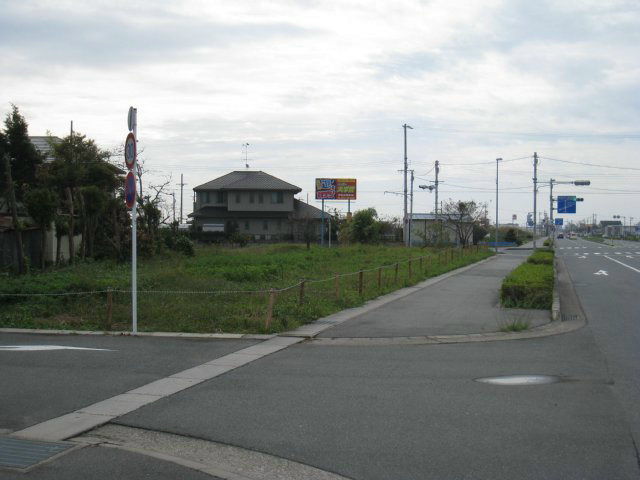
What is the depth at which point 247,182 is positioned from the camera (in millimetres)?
65438

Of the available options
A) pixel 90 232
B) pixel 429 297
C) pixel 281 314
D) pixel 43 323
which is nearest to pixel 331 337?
pixel 281 314

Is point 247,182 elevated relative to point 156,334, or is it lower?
elevated

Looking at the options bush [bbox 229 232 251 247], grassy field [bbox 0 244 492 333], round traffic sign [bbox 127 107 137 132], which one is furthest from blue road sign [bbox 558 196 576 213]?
round traffic sign [bbox 127 107 137 132]

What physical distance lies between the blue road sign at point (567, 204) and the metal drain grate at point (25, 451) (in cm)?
6632

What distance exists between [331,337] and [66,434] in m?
6.78

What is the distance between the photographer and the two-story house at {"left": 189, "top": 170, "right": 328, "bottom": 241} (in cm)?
6462

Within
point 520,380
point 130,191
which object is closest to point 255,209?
point 130,191

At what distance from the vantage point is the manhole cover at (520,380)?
8458 millimetres

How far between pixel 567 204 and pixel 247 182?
31929 mm

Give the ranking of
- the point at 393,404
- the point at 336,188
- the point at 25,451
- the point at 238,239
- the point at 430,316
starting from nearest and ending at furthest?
the point at 25,451 → the point at 393,404 → the point at 430,316 → the point at 238,239 → the point at 336,188

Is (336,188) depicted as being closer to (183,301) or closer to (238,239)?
(238,239)

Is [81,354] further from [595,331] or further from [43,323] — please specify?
[595,331]

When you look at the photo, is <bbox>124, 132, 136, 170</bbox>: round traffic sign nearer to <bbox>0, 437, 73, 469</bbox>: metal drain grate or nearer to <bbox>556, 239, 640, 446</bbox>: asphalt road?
<bbox>0, 437, 73, 469</bbox>: metal drain grate

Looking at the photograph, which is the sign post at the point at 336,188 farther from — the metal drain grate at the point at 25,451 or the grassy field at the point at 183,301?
the metal drain grate at the point at 25,451
